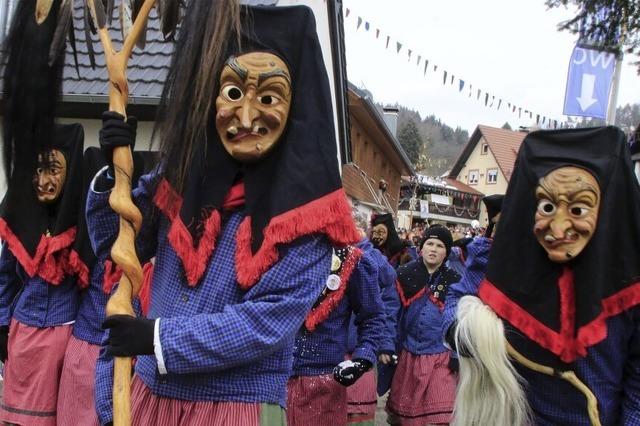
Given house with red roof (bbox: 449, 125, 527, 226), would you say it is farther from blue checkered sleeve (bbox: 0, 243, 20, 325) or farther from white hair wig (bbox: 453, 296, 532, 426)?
white hair wig (bbox: 453, 296, 532, 426)

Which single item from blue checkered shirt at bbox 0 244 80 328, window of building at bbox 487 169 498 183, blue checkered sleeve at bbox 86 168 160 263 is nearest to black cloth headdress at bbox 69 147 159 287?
blue checkered shirt at bbox 0 244 80 328

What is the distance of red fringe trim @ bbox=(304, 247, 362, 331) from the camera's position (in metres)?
3.78

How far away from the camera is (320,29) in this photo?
470 inches

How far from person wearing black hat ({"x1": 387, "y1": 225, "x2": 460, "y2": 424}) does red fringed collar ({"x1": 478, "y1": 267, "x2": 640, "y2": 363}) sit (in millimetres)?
2447

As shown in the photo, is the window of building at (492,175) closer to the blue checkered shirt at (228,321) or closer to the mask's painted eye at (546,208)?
the mask's painted eye at (546,208)

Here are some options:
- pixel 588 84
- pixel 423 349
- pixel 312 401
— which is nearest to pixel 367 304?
pixel 312 401

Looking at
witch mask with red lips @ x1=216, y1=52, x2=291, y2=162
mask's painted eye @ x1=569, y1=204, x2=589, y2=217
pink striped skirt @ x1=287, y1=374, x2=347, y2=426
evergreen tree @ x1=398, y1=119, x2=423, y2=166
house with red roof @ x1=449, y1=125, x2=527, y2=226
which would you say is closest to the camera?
witch mask with red lips @ x1=216, y1=52, x2=291, y2=162

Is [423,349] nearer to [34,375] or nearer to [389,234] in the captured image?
[389,234]

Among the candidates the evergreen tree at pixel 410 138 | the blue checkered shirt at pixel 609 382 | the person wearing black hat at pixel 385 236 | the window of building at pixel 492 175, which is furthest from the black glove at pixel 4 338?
the evergreen tree at pixel 410 138

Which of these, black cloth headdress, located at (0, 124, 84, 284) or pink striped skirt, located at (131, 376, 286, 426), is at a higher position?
black cloth headdress, located at (0, 124, 84, 284)

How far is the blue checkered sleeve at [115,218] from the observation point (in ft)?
6.88

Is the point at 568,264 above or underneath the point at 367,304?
above

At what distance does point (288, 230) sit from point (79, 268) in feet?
7.56

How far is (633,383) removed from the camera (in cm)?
241
